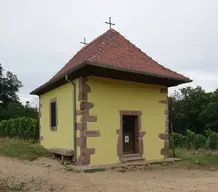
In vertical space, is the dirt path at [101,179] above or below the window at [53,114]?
below

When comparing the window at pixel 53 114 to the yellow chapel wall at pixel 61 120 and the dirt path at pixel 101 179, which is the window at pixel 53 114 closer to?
the yellow chapel wall at pixel 61 120

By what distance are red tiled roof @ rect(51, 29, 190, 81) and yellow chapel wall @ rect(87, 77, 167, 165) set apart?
0.73m

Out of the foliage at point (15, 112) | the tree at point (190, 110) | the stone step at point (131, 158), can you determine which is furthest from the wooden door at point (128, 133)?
the tree at point (190, 110)

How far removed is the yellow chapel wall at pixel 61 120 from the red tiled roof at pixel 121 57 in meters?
0.98

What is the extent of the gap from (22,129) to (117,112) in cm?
1049

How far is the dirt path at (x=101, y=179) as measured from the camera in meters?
6.36

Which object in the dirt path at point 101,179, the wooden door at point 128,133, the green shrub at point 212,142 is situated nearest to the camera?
the dirt path at point 101,179

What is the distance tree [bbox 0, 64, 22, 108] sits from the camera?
46847 millimetres

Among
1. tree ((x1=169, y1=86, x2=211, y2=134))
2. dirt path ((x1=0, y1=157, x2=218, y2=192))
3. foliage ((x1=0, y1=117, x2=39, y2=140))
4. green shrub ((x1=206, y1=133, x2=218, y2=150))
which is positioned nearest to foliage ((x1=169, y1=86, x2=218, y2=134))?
tree ((x1=169, y1=86, x2=211, y2=134))

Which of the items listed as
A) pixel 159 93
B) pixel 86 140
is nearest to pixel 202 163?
pixel 159 93

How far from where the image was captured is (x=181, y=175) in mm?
8234

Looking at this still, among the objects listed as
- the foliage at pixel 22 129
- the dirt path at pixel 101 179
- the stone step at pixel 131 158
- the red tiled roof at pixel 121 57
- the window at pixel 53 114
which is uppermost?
the red tiled roof at pixel 121 57

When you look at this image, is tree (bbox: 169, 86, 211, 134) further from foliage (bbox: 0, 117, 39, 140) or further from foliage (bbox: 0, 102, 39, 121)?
foliage (bbox: 0, 117, 39, 140)

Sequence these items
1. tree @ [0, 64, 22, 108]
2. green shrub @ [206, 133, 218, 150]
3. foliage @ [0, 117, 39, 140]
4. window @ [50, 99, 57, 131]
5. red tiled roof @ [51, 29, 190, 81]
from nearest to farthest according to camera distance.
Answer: red tiled roof @ [51, 29, 190, 81]
window @ [50, 99, 57, 131]
green shrub @ [206, 133, 218, 150]
foliage @ [0, 117, 39, 140]
tree @ [0, 64, 22, 108]
